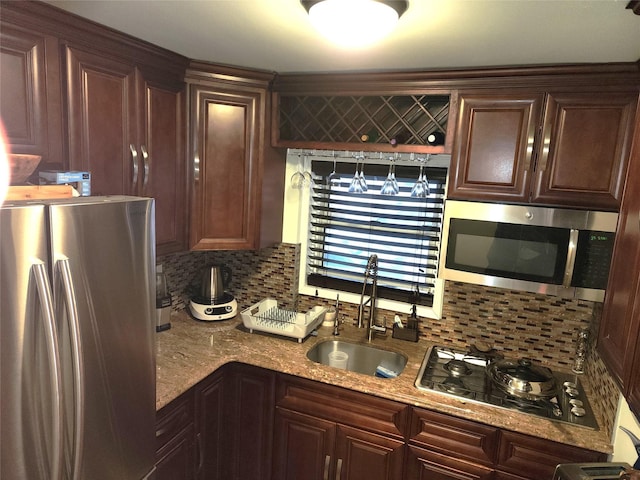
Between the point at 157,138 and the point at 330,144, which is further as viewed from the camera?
the point at 330,144

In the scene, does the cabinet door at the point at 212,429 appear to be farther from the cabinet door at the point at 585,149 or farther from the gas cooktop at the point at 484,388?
the cabinet door at the point at 585,149

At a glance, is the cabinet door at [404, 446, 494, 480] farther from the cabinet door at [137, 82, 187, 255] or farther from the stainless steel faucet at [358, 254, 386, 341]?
the cabinet door at [137, 82, 187, 255]

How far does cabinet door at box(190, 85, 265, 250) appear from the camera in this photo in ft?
7.18

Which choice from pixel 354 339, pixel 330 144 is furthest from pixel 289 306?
pixel 330 144

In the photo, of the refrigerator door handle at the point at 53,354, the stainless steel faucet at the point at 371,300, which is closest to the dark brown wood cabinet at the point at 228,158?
the stainless steel faucet at the point at 371,300

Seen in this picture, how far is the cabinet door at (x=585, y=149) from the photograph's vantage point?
1.73 m

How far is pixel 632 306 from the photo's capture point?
46.1 inches

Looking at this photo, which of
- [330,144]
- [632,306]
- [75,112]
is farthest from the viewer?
[330,144]

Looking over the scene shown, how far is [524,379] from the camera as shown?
1909 mm

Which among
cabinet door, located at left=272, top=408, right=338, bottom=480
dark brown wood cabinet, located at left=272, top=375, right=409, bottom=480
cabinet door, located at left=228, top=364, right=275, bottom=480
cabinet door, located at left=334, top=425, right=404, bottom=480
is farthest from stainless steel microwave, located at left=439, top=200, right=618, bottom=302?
cabinet door, located at left=228, top=364, right=275, bottom=480

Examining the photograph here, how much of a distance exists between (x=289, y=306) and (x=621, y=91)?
197 centimetres

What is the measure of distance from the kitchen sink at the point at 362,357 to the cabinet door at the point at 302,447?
318 millimetres

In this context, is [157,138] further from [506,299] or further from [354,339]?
[506,299]

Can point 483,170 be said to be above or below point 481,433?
above
